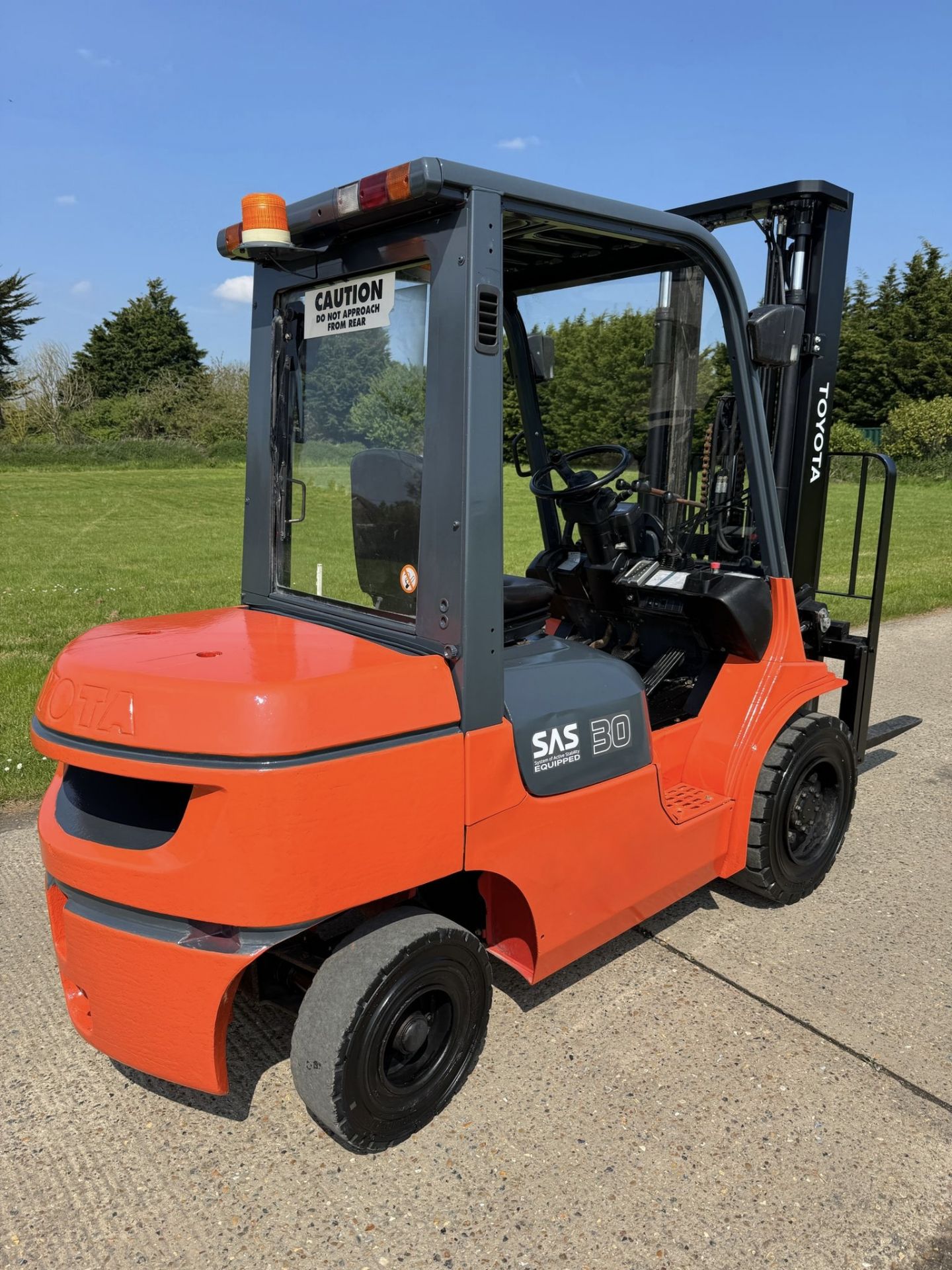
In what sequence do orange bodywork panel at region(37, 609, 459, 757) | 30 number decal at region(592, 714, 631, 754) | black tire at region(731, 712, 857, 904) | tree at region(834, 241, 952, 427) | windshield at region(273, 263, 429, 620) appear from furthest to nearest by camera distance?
tree at region(834, 241, 952, 427) → black tire at region(731, 712, 857, 904) → 30 number decal at region(592, 714, 631, 754) → windshield at region(273, 263, 429, 620) → orange bodywork panel at region(37, 609, 459, 757)

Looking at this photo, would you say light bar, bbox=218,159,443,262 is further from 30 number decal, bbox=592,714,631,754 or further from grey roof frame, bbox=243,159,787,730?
30 number decal, bbox=592,714,631,754

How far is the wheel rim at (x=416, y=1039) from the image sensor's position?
238 centimetres

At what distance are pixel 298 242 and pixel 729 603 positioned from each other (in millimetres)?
1894

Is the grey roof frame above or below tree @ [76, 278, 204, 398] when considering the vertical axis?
below

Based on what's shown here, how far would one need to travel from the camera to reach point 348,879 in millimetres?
2271

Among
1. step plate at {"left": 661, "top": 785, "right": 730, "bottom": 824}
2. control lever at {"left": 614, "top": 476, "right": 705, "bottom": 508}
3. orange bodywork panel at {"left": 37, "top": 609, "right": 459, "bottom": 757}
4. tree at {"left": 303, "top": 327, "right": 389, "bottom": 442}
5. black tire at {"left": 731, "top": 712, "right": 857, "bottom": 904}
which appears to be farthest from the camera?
control lever at {"left": 614, "top": 476, "right": 705, "bottom": 508}

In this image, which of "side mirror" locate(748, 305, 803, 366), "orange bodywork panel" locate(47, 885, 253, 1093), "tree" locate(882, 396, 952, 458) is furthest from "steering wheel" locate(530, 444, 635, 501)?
"tree" locate(882, 396, 952, 458)

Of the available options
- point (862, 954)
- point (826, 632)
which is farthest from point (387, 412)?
point (826, 632)

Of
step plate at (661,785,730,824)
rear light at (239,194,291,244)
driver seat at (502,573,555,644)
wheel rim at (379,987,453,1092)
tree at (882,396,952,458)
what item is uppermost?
tree at (882,396,952,458)

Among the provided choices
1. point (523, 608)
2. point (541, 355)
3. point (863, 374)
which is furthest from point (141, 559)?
point (863, 374)

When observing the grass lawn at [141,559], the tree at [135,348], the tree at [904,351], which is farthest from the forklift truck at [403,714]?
the tree at [135,348]

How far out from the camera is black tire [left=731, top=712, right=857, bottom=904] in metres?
3.55

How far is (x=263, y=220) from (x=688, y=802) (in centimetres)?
231

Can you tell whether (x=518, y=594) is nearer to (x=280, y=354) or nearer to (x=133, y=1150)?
(x=280, y=354)
